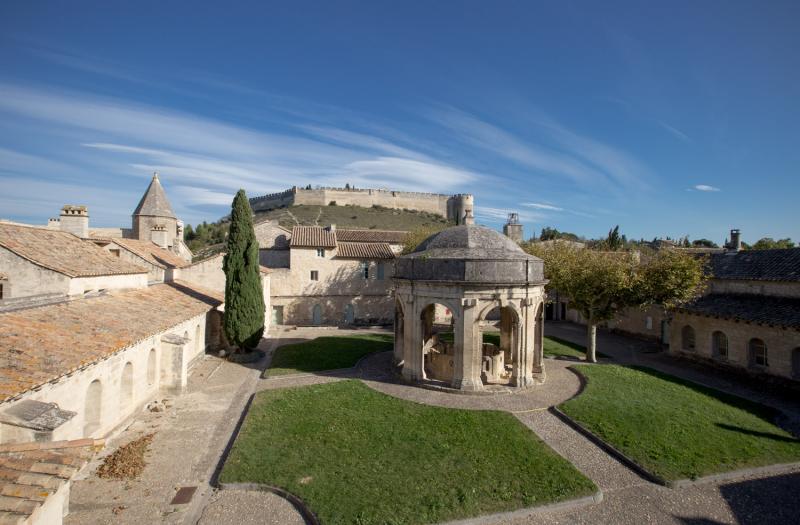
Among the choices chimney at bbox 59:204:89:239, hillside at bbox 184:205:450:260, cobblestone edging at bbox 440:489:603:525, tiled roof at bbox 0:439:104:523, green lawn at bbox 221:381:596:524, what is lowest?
cobblestone edging at bbox 440:489:603:525

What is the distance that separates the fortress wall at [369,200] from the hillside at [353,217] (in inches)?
89.7

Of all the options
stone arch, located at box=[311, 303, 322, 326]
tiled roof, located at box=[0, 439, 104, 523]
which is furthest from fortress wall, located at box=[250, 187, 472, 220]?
tiled roof, located at box=[0, 439, 104, 523]

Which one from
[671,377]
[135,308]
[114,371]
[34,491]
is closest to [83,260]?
[135,308]

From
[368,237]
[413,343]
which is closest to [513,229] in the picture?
[368,237]

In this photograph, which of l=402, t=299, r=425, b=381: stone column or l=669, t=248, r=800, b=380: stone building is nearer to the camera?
l=402, t=299, r=425, b=381: stone column

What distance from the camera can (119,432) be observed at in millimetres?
13445

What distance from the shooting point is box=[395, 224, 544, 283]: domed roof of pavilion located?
1731cm

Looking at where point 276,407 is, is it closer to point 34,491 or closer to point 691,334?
point 34,491

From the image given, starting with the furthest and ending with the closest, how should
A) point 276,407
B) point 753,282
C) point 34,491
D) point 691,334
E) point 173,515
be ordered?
point 691,334
point 753,282
point 276,407
point 173,515
point 34,491

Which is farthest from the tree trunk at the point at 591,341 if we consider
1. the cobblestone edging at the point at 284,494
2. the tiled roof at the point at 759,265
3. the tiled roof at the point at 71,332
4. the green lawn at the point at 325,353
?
the tiled roof at the point at 71,332

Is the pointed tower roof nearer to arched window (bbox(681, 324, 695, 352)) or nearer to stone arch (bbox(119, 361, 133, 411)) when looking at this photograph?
stone arch (bbox(119, 361, 133, 411))

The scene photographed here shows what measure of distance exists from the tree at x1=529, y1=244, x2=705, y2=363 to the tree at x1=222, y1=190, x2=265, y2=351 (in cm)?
1702

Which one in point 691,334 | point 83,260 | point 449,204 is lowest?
point 691,334

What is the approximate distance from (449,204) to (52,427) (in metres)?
105
